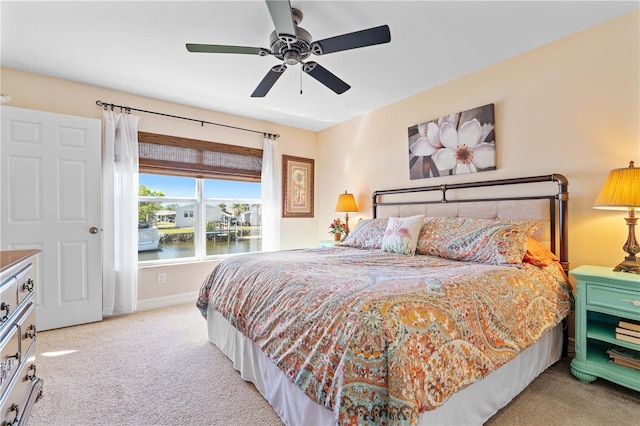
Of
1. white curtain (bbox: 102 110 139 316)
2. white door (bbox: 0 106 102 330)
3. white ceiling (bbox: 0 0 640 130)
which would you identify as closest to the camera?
white ceiling (bbox: 0 0 640 130)

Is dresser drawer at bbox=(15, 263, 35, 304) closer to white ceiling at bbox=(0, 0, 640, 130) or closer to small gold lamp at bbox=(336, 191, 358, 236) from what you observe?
white ceiling at bbox=(0, 0, 640, 130)

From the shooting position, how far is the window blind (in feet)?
11.9

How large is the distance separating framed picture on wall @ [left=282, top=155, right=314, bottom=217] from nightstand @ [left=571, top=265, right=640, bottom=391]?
11.7ft

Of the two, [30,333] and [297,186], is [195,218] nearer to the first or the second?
[297,186]

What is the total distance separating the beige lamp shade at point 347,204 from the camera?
13.5 feet

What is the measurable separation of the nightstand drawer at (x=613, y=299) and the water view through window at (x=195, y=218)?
150 inches

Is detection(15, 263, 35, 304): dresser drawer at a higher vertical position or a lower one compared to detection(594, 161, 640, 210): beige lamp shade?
lower

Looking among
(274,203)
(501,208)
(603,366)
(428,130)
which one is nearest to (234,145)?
(274,203)

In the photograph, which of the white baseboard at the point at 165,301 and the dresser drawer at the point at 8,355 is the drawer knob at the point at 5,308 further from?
the white baseboard at the point at 165,301

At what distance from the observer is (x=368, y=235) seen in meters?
3.22

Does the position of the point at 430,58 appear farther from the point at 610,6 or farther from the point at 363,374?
the point at 363,374

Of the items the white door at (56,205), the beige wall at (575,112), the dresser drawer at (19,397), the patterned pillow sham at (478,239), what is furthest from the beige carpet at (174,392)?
the beige wall at (575,112)

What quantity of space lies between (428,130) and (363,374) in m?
2.91

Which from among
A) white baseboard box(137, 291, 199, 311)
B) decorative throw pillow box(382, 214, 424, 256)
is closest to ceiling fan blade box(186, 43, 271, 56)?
decorative throw pillow box(382, 214, 424, 256)
